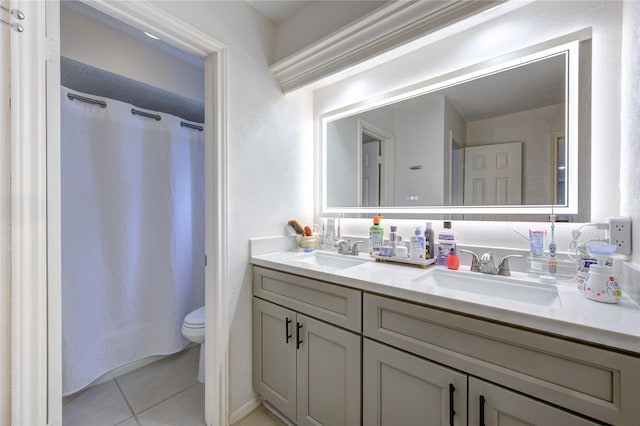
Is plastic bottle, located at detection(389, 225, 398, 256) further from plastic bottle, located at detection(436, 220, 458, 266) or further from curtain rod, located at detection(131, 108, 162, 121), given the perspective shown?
curtain rod, located at detection(131, 108, 162, 121)

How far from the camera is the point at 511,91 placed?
1188 millimetres

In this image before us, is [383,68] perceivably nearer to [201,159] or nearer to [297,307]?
[297,307]

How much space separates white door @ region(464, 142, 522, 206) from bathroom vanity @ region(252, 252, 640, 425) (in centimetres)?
39

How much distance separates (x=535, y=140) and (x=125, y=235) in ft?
8.21

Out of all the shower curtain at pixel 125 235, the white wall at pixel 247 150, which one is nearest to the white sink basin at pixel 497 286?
the white wall at pixel 247 150

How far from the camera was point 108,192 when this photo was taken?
1.75 metres

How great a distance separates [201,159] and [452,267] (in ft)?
6.99

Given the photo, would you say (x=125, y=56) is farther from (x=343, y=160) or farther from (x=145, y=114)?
(x=343, y=160)

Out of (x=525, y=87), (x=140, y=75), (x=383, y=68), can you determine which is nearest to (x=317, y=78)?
(x=383, y=68)

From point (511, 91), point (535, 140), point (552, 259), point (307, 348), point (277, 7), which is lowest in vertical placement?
point (307, 348)

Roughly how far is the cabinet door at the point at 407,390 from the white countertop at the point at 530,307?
0.22m

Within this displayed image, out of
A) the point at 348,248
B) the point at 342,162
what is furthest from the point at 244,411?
the point at 342,162

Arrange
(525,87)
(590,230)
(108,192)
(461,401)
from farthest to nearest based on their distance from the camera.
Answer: (108,192)
(525,87)
(590,230)
(461,401)

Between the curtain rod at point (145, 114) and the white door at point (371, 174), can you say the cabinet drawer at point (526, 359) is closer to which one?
the white door at point (371, 174)
